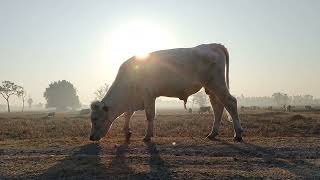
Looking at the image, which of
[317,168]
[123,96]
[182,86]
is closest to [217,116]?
[182,86]

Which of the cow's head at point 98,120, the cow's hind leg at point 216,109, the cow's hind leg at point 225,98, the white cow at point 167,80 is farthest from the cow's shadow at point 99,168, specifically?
the cow's hind leg at point 216,109

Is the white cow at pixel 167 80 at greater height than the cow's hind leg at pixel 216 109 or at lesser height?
greater

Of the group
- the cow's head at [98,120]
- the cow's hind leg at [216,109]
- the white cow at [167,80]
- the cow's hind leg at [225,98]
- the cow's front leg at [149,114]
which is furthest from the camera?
the cow's hind leg at [216,109]

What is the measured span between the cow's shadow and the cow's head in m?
2.45

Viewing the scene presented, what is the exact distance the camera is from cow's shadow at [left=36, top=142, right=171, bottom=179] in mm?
8816

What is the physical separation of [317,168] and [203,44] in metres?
8.09

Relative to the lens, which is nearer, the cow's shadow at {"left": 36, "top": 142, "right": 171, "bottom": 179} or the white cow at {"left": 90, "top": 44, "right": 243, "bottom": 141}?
the cow's shadow at {"left": 36, "top": 142, "right": 171, "bottom": 179}

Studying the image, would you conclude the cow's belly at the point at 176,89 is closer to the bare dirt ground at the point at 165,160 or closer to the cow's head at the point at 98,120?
the cow's head at the point at 98,120

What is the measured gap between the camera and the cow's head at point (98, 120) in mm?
14500

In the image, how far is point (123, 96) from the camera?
1525 cm

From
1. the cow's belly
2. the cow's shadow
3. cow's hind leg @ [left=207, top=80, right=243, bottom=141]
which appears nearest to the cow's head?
the cow's belly

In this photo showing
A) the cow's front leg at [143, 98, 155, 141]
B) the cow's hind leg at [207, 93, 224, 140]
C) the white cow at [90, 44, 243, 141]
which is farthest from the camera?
the cow's hind leg at [207, 93, 224, 140]

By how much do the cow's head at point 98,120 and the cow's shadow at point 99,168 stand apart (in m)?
2.45

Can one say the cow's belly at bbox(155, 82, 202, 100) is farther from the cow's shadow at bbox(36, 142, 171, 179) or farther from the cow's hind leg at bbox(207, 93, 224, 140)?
the cow's shadow at bbox(36, 142, 171, 179)
